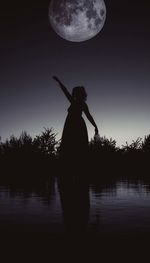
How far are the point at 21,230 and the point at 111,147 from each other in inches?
828

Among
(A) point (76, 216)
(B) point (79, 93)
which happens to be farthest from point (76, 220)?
(B) point (79, 93)

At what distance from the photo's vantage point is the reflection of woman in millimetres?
5609

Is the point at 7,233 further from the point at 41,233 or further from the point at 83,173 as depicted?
the point at 83,173

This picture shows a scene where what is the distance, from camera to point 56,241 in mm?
3293

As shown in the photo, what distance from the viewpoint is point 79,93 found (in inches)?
230

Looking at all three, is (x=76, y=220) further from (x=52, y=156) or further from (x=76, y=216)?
(x=52, y=156)

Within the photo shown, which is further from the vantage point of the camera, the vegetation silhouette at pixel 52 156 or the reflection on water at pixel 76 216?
the vegetation silhouette at pixel 52 156

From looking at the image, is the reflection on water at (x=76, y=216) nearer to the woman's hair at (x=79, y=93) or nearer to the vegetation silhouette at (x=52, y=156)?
the woman's hair at (x=79, y=93)

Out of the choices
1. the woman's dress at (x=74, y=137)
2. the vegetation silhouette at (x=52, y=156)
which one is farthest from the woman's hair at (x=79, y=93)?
the vegetation silhouette at (x=52, y=156)

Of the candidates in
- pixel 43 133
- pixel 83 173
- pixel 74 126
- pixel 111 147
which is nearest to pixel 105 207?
pixel 83 173

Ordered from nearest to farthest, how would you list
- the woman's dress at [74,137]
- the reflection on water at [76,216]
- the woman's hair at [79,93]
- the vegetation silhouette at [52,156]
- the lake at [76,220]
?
the lake at [76,220] → the reflection on water at [76,216] → the woman's dress at [74,137] → the woman's hair at [79,93] → the vegetation silhouette at [52,156]

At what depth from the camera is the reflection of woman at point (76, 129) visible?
5609 mm

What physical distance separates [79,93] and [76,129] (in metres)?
0.67

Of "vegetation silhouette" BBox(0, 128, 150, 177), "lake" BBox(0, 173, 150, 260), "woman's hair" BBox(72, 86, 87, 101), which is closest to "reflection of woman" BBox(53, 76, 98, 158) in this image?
"woman's hair" BBox(72, 86, 87, 101)
